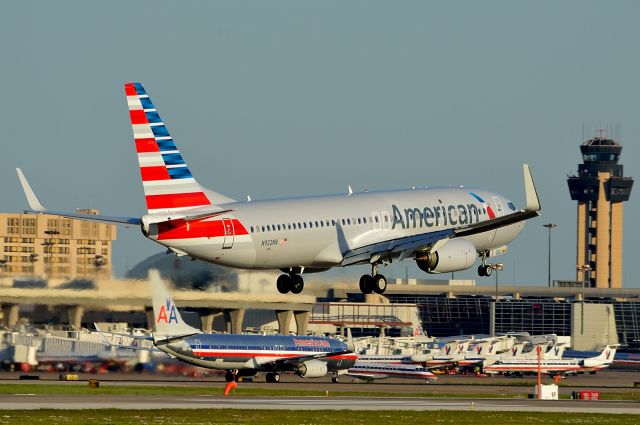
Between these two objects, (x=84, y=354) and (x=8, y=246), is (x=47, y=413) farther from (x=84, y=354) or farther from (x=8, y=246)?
(x=8, y=246)

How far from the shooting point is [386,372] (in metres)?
130

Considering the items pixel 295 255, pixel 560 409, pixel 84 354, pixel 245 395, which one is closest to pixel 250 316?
pixel 84 354

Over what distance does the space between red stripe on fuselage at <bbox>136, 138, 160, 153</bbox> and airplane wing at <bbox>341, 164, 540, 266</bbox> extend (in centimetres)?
1220

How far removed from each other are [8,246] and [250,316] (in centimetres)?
4743

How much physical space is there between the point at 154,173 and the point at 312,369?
2133 inches

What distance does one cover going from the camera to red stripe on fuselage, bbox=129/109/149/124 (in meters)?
65.9

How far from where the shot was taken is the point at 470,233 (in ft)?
245

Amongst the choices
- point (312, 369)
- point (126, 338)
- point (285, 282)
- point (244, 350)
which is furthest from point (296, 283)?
point (312, 369)

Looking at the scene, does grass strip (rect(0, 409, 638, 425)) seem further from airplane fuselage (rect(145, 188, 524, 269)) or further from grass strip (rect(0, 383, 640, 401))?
grass strip (rect(0, 383, 640, 401))

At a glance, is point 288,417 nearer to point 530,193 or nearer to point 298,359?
point 530,193

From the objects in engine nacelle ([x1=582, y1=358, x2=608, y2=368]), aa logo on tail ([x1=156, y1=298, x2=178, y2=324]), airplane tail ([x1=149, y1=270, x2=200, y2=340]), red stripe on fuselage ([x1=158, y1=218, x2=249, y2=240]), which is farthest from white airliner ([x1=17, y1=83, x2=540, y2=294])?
engine nacelle ([x1=582, y1=358, x2=608, y2=368])

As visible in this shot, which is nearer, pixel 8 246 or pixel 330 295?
pixel 330 295

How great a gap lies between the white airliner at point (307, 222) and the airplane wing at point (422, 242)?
0.05m

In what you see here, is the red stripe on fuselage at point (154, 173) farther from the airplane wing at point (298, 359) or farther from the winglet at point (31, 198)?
the airplane wing at point (298, 359)
